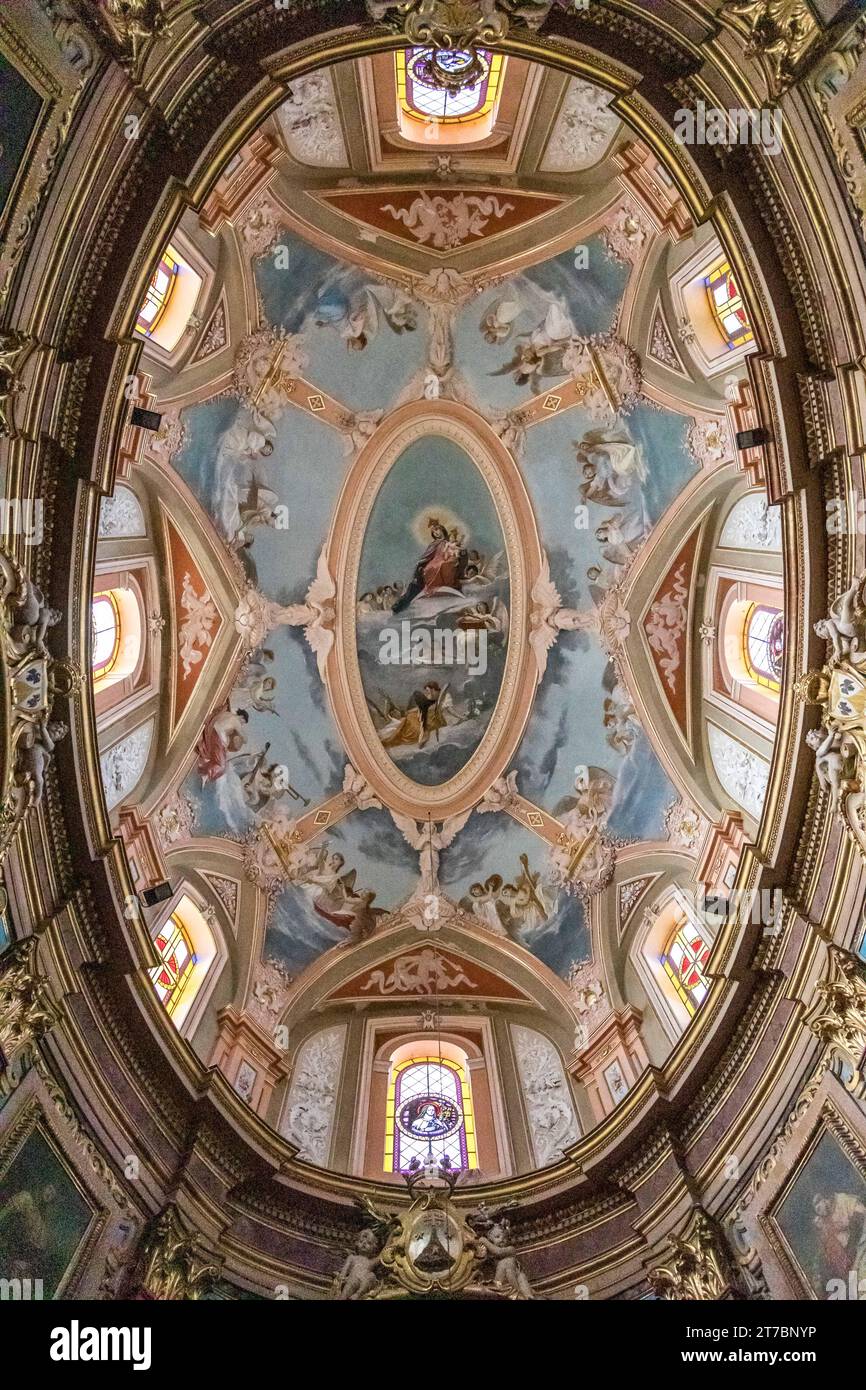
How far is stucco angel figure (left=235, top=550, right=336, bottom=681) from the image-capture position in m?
19.3

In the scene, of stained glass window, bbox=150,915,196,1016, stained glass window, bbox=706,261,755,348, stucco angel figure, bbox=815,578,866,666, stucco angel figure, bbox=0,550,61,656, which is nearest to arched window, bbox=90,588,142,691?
stained glass window, bbox=150,915,196,1016

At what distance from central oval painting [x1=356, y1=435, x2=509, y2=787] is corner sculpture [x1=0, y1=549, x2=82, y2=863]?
920cm

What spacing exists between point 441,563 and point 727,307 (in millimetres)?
6913

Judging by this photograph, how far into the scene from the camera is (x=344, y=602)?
20438mm

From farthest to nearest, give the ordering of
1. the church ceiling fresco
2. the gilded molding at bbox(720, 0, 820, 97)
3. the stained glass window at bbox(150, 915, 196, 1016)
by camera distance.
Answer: the church ceiling fresco < the stained glass window at bbox(150, 915, 196, 1016) < the gilded molding at bbox(720, 0, 820, 97)

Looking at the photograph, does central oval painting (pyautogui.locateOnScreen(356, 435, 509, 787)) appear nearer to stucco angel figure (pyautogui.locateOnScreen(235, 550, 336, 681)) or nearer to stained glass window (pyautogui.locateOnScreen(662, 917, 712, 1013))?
stucco angel figure (pyautogui.locateOnScreen(235, 550, 336, 681))

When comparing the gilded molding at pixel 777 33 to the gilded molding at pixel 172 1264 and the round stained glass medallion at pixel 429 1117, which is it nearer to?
the gilded molding at pixel 172 1264

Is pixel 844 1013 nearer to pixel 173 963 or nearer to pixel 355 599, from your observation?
pixel 173 963

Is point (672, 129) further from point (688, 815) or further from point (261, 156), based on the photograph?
point (688, 815)

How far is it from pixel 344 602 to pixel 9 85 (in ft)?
37.9

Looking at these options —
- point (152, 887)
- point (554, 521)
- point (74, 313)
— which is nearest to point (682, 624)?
point (554, 521)

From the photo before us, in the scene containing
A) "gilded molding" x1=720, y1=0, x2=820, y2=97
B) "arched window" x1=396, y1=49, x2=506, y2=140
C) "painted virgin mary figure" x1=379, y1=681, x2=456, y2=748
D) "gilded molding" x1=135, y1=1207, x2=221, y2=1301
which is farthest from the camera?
"painted virgin mary figure" x1=379, y1=681, x2=456, y2=748

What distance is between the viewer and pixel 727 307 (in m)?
15.9

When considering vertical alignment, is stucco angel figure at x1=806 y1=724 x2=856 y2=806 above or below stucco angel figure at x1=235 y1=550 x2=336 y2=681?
below
